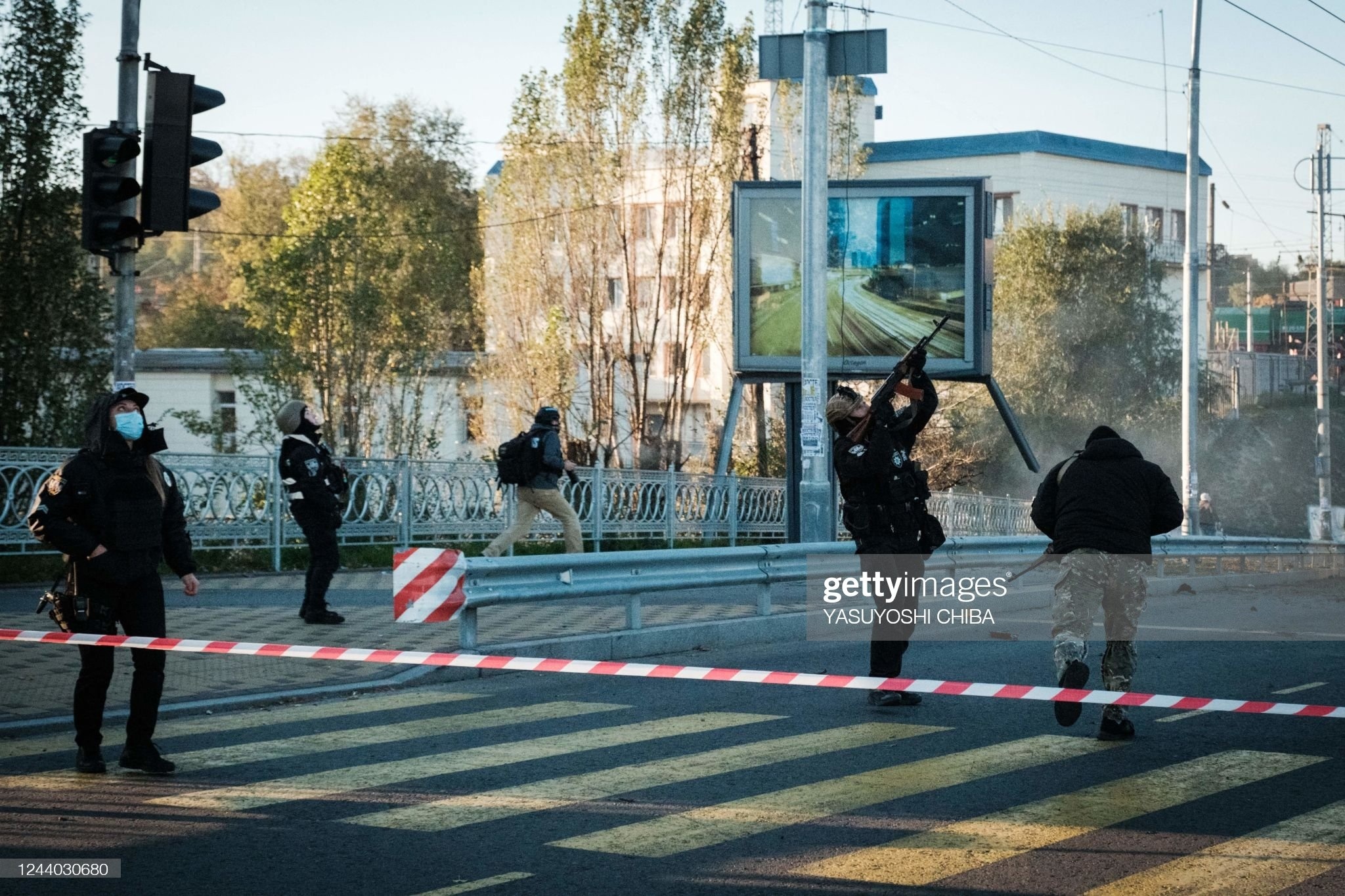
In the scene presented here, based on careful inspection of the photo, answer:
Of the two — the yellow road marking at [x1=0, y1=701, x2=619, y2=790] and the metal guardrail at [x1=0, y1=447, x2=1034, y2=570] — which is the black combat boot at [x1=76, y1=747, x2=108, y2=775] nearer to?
the yellow road marking at [x1=0, y1=701, x2=619, y2=790]

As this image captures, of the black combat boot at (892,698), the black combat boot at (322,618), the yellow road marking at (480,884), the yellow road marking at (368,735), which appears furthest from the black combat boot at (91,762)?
the black combat boot at (322,618)

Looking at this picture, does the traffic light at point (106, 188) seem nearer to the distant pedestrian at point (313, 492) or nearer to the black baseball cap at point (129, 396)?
the distant pedestrian at point (313, 492)

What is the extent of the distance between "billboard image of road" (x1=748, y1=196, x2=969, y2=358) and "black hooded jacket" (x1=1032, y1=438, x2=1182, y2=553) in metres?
14.1

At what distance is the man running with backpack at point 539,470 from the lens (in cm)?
1636

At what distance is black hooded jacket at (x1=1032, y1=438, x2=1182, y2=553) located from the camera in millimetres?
8164

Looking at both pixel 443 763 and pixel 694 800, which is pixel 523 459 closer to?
pixel 443 763

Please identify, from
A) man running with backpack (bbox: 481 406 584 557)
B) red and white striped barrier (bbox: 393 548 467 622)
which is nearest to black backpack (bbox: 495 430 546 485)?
man running with backpack (bbox: 481 406 584 557)

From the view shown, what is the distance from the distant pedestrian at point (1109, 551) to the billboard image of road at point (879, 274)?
555 inches

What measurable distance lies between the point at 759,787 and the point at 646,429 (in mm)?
28132

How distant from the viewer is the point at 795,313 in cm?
2256

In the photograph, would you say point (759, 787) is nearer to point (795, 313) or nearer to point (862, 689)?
point (862, 689)

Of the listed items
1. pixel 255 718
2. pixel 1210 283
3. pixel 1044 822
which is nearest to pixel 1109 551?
pixel 1044 822

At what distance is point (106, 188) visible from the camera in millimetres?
9953

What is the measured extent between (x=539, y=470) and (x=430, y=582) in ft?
17.0
